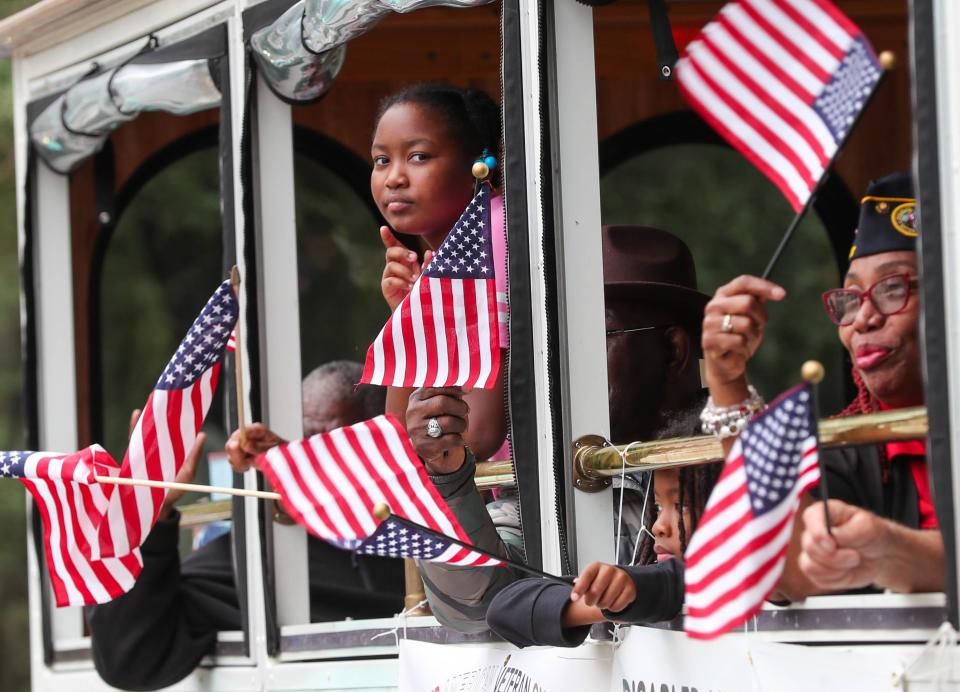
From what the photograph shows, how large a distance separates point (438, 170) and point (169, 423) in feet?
3.19

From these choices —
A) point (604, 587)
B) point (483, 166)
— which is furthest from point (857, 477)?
point (483, 166)

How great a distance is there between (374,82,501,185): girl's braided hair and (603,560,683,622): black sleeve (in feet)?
4.45

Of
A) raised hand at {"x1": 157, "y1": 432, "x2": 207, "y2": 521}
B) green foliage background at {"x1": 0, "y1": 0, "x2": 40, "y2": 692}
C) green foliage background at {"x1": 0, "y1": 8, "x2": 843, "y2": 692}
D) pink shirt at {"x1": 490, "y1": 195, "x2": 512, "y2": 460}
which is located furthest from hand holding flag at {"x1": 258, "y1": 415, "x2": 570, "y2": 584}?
green foliage background at {"x1": 0, "y1": 0, "x2": 40, "y2": 692}

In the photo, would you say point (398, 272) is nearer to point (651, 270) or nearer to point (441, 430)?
point (441, 430)

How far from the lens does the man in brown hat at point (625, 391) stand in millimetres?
4027

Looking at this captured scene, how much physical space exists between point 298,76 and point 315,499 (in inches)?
71.4

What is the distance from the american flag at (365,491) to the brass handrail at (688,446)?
0.40m

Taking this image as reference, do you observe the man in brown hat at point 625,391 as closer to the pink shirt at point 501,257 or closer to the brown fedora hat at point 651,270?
the brown fedora hat at point 651,270

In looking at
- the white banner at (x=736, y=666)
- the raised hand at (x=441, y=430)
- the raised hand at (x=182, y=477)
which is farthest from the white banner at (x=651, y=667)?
the raised hand at (x=182, y=477)

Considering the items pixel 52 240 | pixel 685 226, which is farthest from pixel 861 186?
pixel 685 226

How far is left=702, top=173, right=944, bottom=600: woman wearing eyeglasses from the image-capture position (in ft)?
9.82

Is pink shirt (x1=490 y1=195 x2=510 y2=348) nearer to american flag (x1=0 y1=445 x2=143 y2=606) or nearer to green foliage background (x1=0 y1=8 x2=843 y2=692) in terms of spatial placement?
american flag (x1=0 y1=445 x2=143 y2=606)

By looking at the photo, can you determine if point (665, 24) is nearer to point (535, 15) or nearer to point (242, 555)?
point (535, 15)

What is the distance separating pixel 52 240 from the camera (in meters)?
6.46
